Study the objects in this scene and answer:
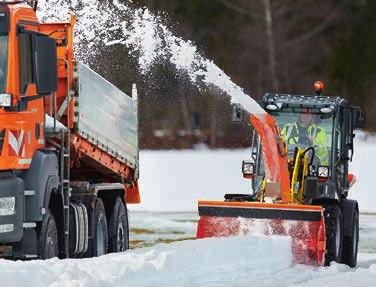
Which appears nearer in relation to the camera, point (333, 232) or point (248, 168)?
point (333, 232)

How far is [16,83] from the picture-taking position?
13.3 meters

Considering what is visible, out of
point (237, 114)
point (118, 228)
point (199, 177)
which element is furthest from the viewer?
point (199, 177)

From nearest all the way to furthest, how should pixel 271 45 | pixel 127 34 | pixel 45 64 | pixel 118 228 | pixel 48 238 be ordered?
pixel 45 64
pixel 48 238
pixel 118 228
pixel 127 34
pixel 271 45

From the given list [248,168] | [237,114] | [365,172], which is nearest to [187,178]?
[365,172]

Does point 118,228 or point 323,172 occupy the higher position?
point 323,172

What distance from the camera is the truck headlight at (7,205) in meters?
13.0

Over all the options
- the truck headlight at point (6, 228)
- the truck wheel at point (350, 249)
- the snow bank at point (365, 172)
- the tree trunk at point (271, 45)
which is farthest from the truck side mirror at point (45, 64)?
the tree trunk at point (271, 45)

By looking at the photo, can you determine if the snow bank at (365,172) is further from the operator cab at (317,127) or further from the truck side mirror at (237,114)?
the truck side mirror at (237,114)

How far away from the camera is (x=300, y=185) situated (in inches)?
665

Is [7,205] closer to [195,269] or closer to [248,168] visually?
[195,269]

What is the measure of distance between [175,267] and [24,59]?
2.43m

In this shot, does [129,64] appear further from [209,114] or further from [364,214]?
[209,114]

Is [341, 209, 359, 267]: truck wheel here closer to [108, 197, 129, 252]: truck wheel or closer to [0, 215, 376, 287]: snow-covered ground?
[0, 215, 376, 287]: snow-covered ground

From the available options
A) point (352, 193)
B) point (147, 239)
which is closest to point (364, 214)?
point (352, 193)
